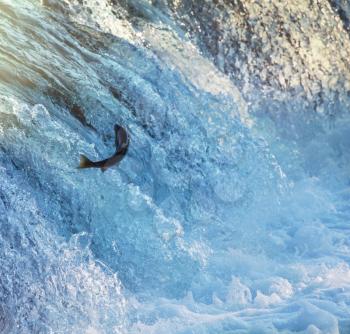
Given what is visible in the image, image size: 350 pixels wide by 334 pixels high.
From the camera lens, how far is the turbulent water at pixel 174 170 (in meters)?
4.25

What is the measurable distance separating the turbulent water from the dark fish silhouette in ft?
0.65

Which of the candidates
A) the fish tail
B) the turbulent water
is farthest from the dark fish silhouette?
the turbulent water

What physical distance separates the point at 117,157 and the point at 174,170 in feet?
4.07

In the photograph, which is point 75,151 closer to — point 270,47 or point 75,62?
point 75,62

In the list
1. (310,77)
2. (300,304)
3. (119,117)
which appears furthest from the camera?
(310,77)

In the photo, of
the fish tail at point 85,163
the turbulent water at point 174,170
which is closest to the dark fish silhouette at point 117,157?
the fish tail at point 85,163

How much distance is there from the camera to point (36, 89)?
502 centimetres

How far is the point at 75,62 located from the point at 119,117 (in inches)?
18.4

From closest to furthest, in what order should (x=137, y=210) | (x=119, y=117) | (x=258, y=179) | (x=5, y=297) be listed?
(x=5, y=297) < (x=137, y=210) < (x=119, y=117) < (x=258, y=179)

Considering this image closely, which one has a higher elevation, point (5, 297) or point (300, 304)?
point (300, 304)

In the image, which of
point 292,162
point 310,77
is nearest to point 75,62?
point 292,162

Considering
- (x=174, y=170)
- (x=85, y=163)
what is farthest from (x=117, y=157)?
(x=174, y=170)

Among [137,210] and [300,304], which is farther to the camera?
[137,210]

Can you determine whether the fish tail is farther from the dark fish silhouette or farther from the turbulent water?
the turbulent water
